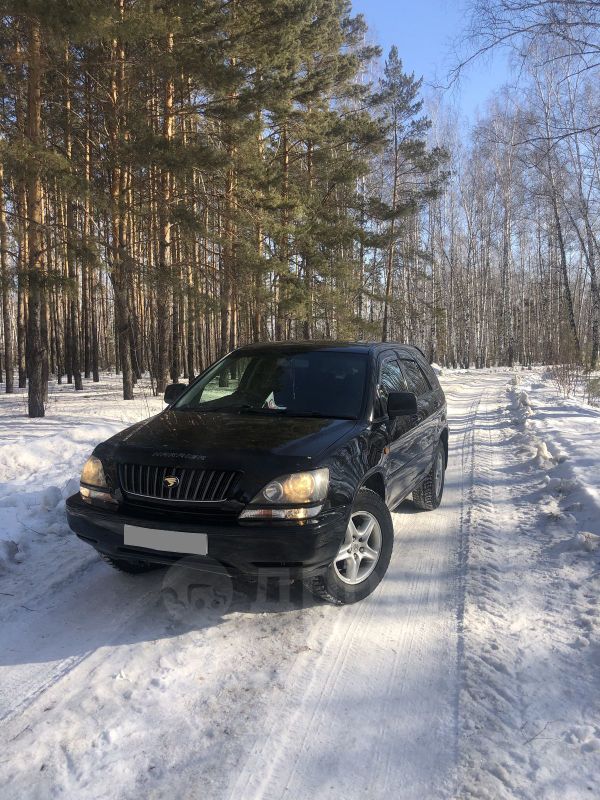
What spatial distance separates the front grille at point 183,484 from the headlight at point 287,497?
0.62 ft

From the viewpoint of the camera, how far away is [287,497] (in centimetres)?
319

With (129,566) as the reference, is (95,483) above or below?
above

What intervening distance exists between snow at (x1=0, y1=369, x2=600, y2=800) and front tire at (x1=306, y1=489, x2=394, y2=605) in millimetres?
131

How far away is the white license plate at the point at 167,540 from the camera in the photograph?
316cm

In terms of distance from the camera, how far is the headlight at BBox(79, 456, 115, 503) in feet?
11.7

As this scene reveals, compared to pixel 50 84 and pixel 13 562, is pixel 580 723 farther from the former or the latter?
pixel 50 84

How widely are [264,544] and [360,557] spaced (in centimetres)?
90

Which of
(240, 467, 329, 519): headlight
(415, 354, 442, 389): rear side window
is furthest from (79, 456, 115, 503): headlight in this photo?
(415, 354, 442, 389): rear side window

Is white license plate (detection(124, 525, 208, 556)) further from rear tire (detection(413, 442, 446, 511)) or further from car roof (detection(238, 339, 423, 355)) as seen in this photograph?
rear tire (detection(413, 442, 446, 511))

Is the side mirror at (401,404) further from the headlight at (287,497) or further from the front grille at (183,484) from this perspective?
the front grille at (183,484)

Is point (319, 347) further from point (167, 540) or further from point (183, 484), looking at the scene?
point (167, 540)

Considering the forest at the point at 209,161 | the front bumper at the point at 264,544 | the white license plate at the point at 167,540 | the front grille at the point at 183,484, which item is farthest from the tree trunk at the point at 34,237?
the front bumper at the point at 264,544

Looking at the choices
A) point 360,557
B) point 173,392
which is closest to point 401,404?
point 360,557

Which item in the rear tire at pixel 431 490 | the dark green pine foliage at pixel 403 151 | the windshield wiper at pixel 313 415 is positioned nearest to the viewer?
the windshield wiper at pixel 313 415
